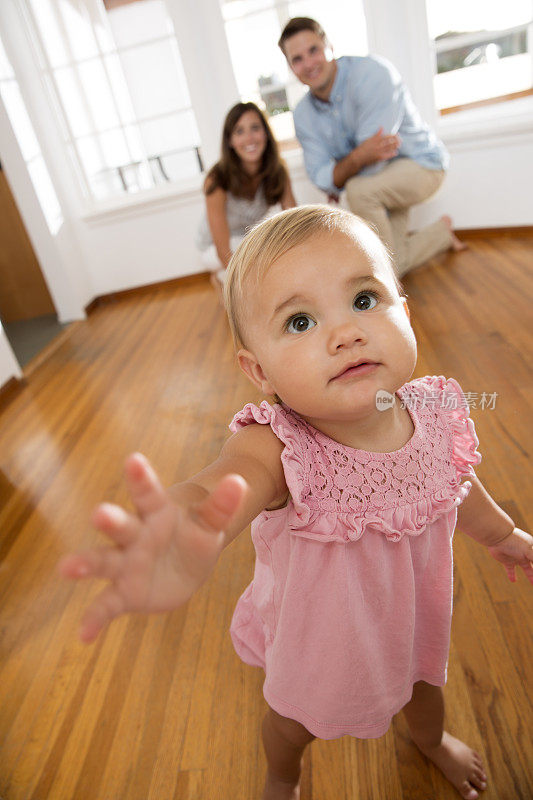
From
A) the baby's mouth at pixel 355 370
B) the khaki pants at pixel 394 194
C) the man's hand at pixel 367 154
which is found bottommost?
the khaki pants at pixel 394 194

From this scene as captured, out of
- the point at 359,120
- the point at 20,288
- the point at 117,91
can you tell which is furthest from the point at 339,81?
the point at 20,288

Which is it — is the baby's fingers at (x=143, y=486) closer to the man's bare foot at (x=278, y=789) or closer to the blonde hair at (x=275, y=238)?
the blonde hair at (x=275, y=238)

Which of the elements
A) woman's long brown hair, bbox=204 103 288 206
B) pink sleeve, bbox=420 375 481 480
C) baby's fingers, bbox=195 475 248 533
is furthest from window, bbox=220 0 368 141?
baby's fingers, bbox=195 475 248 533

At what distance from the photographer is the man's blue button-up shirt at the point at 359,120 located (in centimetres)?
287

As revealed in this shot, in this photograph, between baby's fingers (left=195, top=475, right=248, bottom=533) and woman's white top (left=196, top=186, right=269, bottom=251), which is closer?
baby's fingers (left=195, top=475, right=248, bottom=533)

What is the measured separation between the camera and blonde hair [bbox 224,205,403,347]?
2.06ft

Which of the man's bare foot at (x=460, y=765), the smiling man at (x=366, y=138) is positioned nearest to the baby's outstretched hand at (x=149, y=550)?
the man's bare foot at (x=460, y=765)

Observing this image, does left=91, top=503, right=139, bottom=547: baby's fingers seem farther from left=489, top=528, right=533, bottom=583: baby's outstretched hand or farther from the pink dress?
left=489, top=528, right=533, bottom=583: baby's outstretched hand

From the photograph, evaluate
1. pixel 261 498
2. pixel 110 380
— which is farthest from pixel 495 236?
pixel 261 498

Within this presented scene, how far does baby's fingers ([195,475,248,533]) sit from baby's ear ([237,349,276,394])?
0.24m

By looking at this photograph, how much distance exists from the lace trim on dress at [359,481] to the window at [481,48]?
11.8 ft

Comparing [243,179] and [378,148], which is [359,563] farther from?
[243,179]

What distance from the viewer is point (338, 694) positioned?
0.75 m

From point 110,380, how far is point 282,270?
2.43 m
